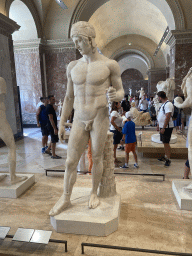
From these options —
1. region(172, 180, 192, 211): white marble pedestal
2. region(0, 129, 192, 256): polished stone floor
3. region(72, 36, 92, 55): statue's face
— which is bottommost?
region(0, 129, 192, 256): polished stone floor

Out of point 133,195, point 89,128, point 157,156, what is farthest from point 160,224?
point 157,156

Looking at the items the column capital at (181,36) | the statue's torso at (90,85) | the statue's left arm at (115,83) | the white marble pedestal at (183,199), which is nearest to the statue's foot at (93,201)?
the statue's torso at (90,85)

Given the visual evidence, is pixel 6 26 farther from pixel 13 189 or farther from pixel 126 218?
pixel 126 218

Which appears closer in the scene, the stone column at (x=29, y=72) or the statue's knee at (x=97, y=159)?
the statue's knee at (x=97, y=159)

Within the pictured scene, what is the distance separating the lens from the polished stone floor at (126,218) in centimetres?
242

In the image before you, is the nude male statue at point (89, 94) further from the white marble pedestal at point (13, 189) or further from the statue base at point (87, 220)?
the white marble pedestal at point (13, 189)

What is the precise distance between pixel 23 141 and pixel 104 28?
13.3 meters

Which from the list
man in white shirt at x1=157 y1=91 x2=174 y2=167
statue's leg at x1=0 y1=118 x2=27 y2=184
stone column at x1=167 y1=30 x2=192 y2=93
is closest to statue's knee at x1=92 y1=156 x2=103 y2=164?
statue's leg at x1=0 y1=118 x2=27 y2=184

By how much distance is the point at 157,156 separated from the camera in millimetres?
6328

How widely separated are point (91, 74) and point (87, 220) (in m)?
1.69

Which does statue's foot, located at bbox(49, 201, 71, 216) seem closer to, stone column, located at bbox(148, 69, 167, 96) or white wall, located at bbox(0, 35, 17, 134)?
white wall, located at bbox(0, 35, 17, 134)

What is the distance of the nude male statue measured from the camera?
249 cm

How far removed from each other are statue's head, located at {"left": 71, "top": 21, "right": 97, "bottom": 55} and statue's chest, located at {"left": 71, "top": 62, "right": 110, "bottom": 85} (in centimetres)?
18

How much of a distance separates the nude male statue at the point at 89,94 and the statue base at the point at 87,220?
0.09 meters
